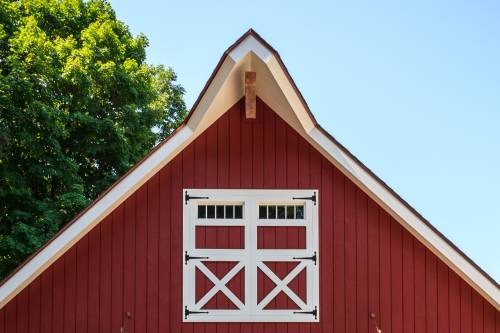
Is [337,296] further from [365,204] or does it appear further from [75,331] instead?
[75,331]

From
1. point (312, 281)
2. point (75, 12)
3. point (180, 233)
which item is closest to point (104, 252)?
point (180, 233)

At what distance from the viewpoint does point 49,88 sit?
664 inches

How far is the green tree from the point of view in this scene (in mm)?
16234

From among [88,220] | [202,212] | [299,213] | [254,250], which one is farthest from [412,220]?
[88,220]

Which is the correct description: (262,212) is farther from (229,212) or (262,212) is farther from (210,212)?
(210,212)

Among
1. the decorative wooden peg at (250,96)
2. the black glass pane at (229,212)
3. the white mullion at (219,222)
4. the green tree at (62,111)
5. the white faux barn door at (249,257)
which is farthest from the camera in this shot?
the green tree at (62,111)

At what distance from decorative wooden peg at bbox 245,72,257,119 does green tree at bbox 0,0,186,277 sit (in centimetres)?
975

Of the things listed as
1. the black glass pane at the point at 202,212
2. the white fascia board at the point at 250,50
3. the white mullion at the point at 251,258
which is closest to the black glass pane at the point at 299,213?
the white mullion at the point at 251,258

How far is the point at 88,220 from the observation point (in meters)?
7.39

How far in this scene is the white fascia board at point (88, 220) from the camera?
23.9 feet

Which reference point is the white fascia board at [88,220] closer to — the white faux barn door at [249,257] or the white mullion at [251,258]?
the white faux barn door at [249,257]

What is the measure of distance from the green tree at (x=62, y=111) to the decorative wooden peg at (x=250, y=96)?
9.75m

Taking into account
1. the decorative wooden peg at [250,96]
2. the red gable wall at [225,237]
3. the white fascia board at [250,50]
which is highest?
the white fascia board at [250,50]

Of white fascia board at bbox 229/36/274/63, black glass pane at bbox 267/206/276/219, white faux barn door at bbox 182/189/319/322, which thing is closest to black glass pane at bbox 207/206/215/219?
white faux barn door at bbox 182/189/319/322
